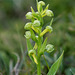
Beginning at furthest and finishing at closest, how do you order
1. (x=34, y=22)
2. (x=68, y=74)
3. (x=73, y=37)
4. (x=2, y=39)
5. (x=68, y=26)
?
(x=2, y=39)
(x=68, y=26)
(x=73, y=37)
(x=68, y=74)
(x=34, y=22)

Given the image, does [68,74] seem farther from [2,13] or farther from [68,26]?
[2,13]

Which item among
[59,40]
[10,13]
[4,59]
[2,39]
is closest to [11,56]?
[4,59]

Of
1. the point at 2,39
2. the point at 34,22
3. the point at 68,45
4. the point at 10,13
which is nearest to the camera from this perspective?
the point at 34,22

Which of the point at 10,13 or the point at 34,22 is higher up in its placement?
the point at 34,22

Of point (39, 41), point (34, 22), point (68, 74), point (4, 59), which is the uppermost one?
point (34, 22)

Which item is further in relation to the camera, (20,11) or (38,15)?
(20,11)

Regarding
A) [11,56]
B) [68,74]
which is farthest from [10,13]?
[68,74]
